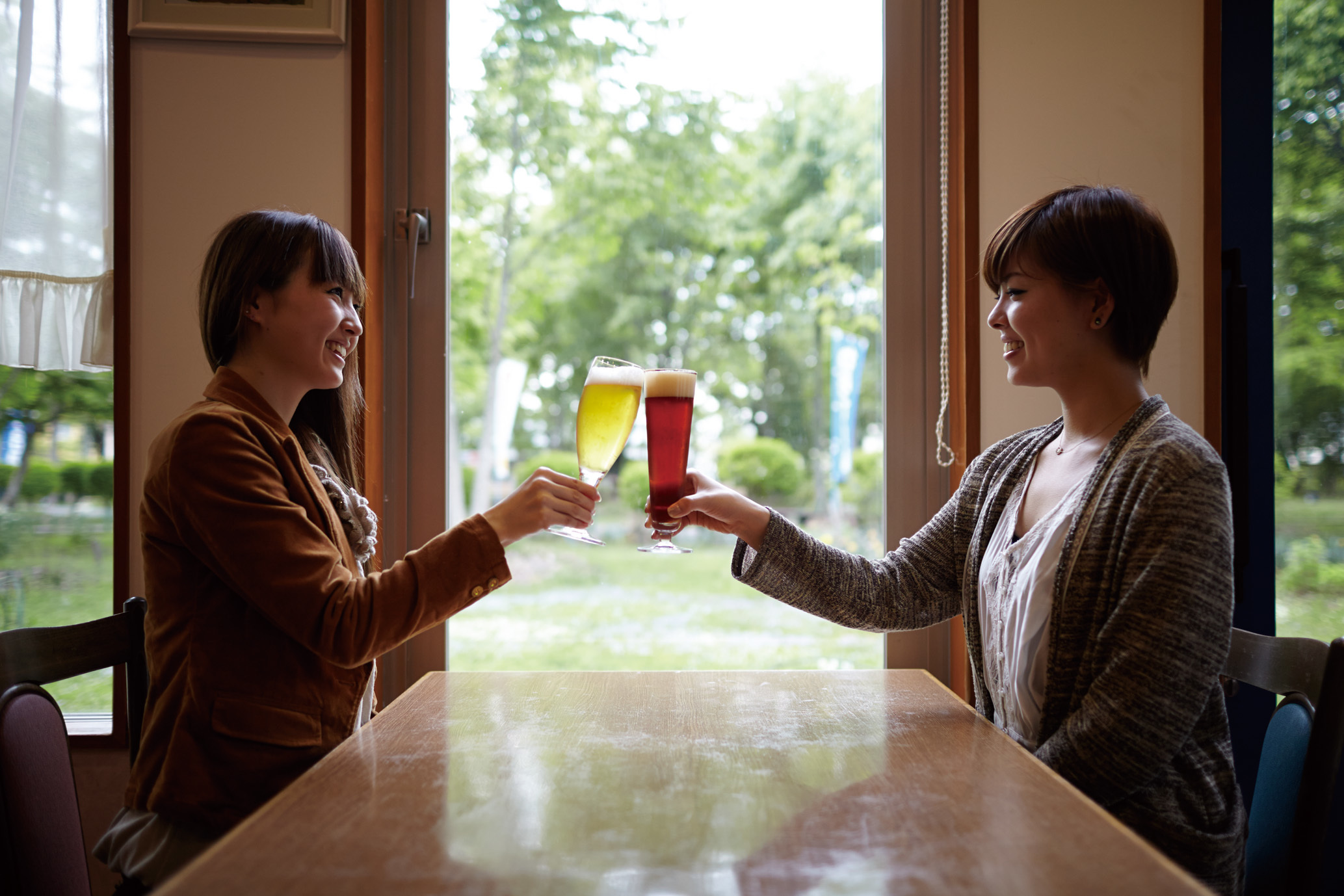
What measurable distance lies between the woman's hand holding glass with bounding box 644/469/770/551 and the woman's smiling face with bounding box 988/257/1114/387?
1.67 ft

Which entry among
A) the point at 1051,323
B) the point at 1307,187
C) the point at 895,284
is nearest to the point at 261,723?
the point at 1051,323

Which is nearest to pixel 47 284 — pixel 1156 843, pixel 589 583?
pixel 589 583

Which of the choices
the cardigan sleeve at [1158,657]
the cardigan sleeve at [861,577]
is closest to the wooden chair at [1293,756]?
the cardigan sleeve at [1158,657]

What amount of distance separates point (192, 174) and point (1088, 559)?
6.61ft

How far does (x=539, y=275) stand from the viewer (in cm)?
235

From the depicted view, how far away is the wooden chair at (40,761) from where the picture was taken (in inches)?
45.9

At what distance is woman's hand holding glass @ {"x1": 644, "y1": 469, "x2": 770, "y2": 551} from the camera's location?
1.59 metres

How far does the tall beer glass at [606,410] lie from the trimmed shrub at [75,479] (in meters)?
1.42

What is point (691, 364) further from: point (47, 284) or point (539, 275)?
point (47, 284)

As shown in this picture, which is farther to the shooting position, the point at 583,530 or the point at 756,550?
the point at 756,550

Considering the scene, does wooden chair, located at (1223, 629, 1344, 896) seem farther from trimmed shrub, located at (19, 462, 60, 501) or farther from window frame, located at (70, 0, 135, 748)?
trimmed shrub, located at (19, 462, 60, 501)

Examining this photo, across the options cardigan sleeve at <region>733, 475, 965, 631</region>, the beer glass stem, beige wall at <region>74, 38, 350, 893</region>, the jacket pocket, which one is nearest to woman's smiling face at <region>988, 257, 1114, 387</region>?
cardigan sleeve at <region>733, 475, 965, 631</region>

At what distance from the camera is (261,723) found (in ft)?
4.09

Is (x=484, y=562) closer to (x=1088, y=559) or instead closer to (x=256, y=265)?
(x=256, y=265)
